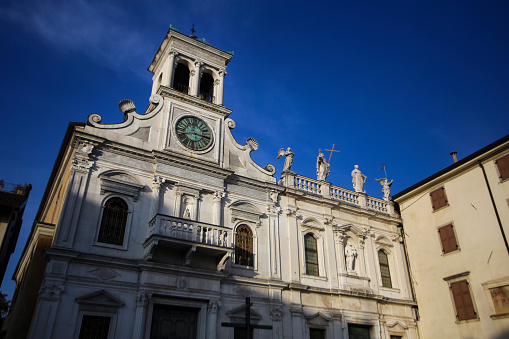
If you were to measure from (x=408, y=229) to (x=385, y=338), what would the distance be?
7.21 m

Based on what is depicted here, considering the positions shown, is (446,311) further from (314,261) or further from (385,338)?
(314,261)

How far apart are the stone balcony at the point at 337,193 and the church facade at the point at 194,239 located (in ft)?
0.28

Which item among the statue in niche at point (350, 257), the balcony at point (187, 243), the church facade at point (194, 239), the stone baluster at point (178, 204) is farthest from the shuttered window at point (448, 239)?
the stone baluster at point (178, 204)

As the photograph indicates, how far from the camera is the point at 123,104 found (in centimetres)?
1984

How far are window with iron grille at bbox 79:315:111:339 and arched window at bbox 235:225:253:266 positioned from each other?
648 cm

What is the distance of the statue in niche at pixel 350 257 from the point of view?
2297 cm

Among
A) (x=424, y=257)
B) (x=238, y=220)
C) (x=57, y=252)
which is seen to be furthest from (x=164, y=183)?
(x=424, y=257)

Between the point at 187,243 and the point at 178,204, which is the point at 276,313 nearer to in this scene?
the point at 187,243

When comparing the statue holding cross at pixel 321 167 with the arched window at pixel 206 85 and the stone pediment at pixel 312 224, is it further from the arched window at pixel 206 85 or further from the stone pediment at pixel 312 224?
the arched window at pixel 206 85

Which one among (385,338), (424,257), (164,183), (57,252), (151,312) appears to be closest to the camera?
(57,252)

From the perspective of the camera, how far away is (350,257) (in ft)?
76.1

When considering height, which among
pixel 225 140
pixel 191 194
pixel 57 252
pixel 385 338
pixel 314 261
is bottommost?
pixel 385 338

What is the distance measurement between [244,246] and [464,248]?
38.7ft

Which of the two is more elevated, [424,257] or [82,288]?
[424,257]
